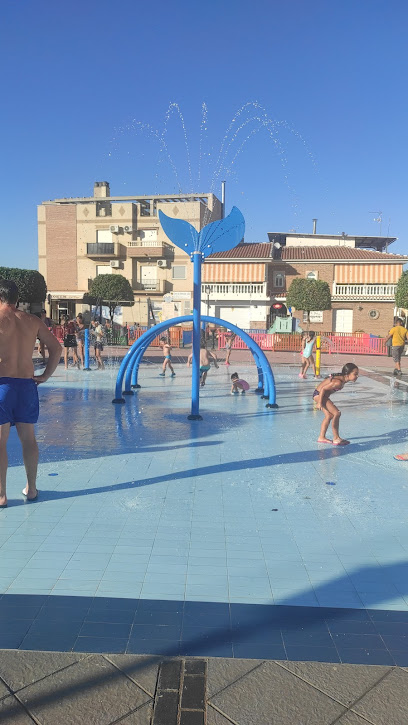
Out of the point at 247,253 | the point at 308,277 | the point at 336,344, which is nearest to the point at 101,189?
the point at 247,253

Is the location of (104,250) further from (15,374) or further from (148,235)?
(15,374)

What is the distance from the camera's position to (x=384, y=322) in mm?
38500

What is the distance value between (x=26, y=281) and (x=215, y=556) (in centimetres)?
3313

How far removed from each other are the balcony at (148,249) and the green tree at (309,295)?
40.9ft

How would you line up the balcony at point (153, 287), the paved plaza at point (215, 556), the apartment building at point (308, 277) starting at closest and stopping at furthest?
1. the paved plaza at point (215, 556)
2. the apartment building at point (308, 277)
3. the balcony at point (153, 287)

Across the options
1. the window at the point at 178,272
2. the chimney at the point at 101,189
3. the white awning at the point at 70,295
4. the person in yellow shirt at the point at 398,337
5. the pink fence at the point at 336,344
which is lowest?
the pink fence at the point at 336,344

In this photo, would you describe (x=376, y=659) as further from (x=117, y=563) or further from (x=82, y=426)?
(x=82, y=426)

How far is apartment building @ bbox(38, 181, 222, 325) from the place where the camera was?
145ft

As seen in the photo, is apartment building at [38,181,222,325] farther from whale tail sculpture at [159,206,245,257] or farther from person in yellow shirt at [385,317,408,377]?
whale tail sculpture at [159,206,245,257]

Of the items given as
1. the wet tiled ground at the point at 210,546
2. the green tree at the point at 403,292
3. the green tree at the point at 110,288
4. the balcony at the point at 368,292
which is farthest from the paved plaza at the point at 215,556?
the green tree at the point at 110,288

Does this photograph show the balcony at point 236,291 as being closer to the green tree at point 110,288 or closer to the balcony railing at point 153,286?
the balcony railing at point 153,286

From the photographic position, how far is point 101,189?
4825 centimetres

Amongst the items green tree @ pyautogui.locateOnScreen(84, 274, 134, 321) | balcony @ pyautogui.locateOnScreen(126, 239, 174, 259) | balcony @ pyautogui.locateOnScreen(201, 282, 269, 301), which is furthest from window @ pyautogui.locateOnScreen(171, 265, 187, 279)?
green tree @ pyautogui.locateOnScreen(84, 274, 134, 321)

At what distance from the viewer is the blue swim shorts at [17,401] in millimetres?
Result: 4270
